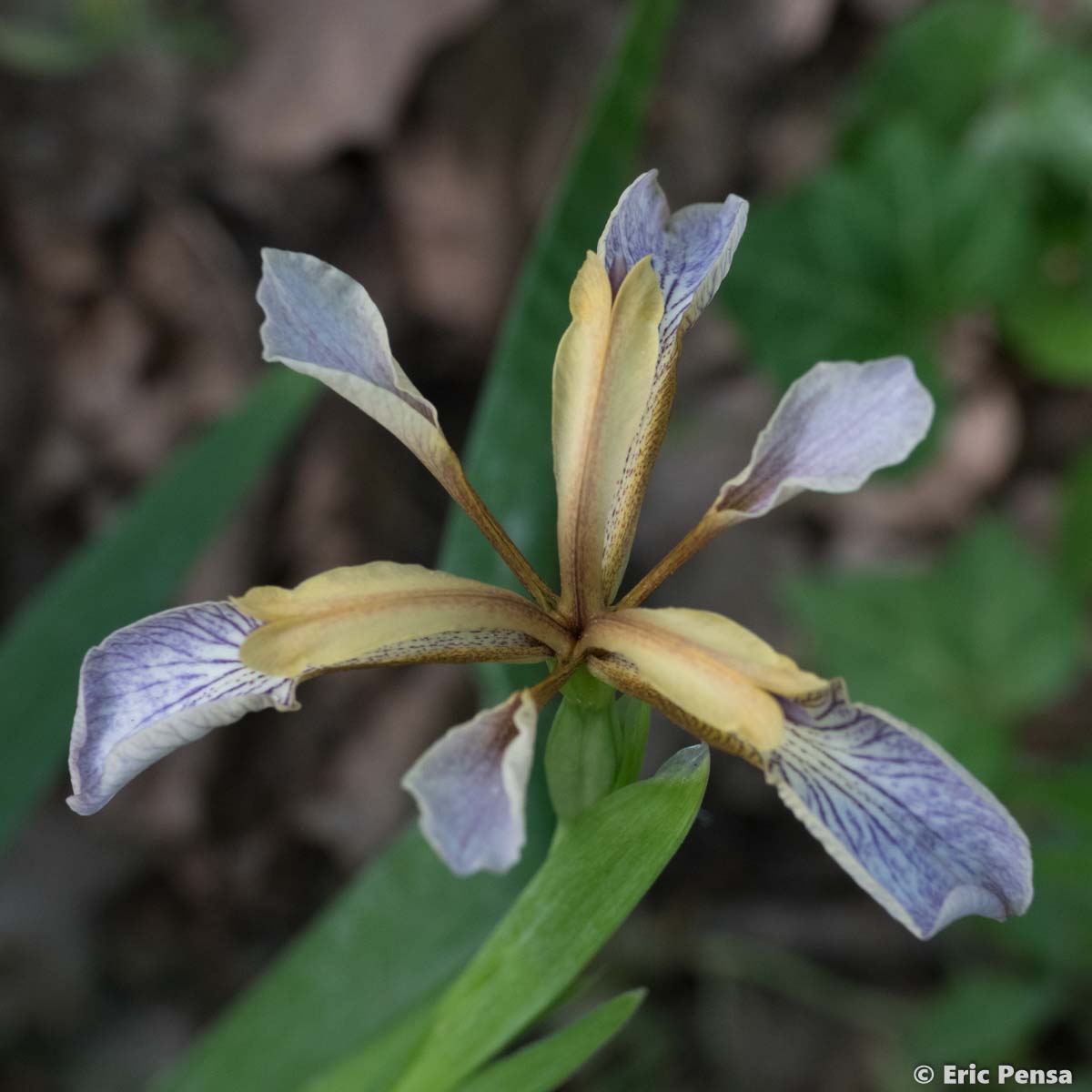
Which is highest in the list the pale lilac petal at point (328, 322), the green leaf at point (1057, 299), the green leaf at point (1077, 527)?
the pale lilac petal at point (328, 322)

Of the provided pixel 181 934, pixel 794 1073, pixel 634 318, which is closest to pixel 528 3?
pixel 634 318

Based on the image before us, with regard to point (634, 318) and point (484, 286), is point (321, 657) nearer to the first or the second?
point (634, 318)

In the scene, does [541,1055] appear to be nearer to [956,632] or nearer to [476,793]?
[476,793]

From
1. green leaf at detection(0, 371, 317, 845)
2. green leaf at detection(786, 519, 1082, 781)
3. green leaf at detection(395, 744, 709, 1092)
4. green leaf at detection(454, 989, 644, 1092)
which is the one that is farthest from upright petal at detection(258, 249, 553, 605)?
green leaf at detection(786, 519, 1082, 781)
